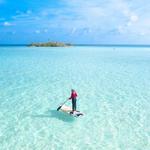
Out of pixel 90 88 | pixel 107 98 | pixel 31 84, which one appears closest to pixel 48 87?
pixel 31 84

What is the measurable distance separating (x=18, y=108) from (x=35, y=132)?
4505 mm

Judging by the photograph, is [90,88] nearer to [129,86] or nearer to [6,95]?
[129,86]

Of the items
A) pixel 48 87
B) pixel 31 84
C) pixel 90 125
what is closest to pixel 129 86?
pixel 48 87

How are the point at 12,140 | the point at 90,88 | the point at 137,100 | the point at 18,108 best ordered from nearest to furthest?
the point at 12,140 → the point at 18,108 → the point at 137,100 → the point at 90,88

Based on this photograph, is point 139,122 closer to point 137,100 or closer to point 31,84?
point 137,100

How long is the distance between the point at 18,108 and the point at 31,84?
889cm

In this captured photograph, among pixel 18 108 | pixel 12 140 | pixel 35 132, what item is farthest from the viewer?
pixel 18 108

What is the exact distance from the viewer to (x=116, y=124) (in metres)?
14.3

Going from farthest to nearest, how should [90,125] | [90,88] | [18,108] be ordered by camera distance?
[90,88], [18,108], [90,125]

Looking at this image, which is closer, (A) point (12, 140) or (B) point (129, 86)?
(A) point (12, 140)

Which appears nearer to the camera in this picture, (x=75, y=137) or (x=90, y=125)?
(x=75, y=137)

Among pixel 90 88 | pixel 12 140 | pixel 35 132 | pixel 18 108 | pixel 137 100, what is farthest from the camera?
pixel 90 88

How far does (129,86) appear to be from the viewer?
2567cm

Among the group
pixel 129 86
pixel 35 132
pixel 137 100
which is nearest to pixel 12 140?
pixel 35 132
